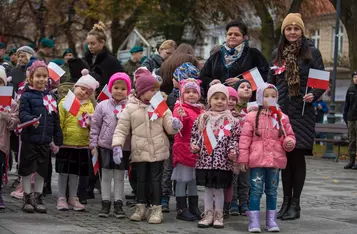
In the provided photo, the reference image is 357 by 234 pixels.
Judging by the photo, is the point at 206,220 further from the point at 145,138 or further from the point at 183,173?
the point at 145,138

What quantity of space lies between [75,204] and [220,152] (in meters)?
2.09

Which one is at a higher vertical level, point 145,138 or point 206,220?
point 145,138

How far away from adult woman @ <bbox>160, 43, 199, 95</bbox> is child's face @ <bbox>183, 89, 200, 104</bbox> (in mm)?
1035

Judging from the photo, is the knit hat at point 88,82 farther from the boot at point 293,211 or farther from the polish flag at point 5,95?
the boot at point 293,211

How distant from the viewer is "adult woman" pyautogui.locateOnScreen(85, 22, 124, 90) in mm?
10344

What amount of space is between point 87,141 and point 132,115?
1147 millimetres

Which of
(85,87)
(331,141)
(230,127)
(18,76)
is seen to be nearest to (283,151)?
(230,127)

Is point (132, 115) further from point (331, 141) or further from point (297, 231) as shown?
point (331, 141)

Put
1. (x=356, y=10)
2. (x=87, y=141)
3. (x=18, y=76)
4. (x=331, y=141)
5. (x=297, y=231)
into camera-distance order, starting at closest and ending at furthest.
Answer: (x=297, y=231), (x=87, y=141), (x=18, y=76), (x=331, y=141), (x=356, y=10)

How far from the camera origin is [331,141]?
19828 mm

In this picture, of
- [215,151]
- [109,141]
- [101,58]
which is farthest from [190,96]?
[101,58]

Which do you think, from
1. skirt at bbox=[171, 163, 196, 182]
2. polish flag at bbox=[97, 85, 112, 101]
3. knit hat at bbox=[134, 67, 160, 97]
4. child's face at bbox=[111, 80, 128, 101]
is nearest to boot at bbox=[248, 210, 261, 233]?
skirt at bbox=[171, 163, 196, 182]

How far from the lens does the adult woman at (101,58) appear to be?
407 inches

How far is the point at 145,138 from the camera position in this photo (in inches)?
328
